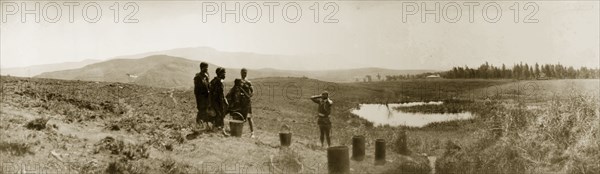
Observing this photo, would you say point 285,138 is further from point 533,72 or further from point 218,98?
point 533,72

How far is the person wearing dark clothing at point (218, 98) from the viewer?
383 inches

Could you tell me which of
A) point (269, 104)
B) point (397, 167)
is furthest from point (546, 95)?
point (269, 104)

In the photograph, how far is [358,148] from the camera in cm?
985

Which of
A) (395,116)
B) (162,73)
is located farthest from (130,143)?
(162,73)

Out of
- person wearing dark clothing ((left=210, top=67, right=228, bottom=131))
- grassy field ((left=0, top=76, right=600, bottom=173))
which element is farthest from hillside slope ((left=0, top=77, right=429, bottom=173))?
person wearing dark clothing ((left=210, top=67, right=228, bottom=131))

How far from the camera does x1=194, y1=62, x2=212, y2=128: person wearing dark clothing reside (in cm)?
955

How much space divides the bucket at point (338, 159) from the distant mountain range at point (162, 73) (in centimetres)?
2027

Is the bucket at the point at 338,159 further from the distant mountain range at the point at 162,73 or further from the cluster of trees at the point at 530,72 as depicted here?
the distant mountain range at the point at 162,73

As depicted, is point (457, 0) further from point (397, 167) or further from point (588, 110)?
point (397, 167)

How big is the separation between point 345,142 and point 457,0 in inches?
183

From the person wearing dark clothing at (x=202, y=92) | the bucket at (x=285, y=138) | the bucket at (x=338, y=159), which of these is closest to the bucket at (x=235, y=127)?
the person wearing dark clothing at (x=202, y=92)

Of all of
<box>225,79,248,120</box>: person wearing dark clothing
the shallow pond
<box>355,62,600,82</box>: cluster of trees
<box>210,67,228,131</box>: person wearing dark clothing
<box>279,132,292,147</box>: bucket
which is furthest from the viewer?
the shallow pond

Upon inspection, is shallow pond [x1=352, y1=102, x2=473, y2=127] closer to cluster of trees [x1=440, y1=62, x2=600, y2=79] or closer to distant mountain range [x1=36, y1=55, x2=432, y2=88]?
cluster of trees [x1=440, y1=62, x2=600, y2=79]

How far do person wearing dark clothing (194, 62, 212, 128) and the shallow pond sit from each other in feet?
21.0
